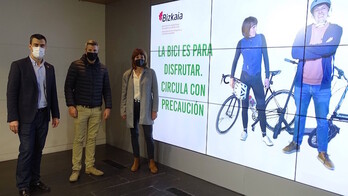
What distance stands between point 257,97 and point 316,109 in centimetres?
60

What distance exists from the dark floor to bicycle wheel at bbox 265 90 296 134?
96 cm

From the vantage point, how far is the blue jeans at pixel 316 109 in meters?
2.50

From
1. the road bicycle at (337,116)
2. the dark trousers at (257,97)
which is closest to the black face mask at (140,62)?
the dark trousers at (257,97)

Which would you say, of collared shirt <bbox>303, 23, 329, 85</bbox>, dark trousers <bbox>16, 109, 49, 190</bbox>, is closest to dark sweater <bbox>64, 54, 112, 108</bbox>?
dark trousers <bbox>16, 109, 49, 190</bbox>

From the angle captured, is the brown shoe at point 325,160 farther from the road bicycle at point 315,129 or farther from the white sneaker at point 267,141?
the white sneaker at point 267,141

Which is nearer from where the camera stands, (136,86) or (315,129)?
(315,129)

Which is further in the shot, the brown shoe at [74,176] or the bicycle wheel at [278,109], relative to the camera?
the brown shoe at [74,176]

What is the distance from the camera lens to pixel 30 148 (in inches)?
115

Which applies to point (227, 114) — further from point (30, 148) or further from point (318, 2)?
point (30, 148)

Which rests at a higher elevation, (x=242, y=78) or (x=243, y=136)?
(x=242, y=78)

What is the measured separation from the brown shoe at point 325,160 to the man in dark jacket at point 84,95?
255 centimetres

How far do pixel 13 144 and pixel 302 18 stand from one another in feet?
13.8

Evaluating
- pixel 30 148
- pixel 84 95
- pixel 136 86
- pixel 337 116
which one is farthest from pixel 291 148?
pixel 30 148

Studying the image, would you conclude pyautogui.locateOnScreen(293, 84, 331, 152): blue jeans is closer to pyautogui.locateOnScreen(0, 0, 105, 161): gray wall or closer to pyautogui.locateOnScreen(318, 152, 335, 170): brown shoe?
pyautogui.locateOnScreen(318, 152, 335, 170): brown shoe
